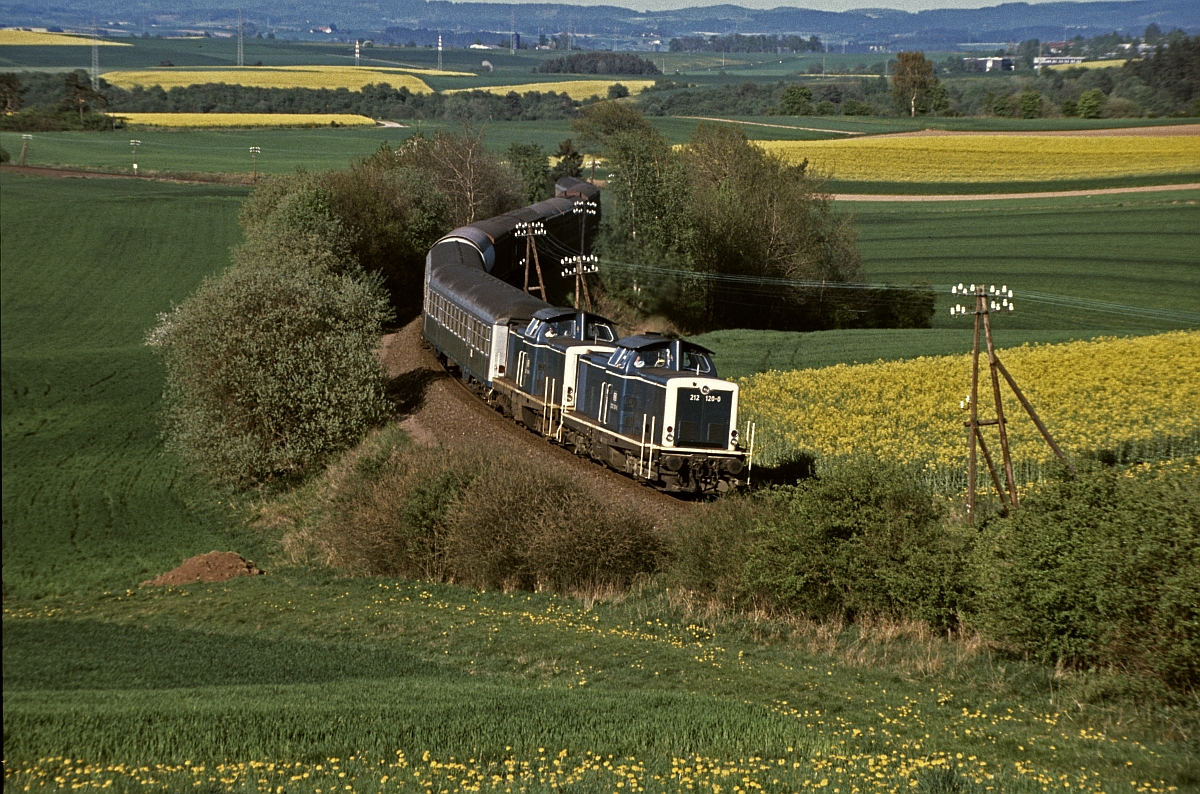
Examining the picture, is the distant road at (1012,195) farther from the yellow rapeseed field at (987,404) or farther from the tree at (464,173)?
the yellow rapeseed field at (987,404)

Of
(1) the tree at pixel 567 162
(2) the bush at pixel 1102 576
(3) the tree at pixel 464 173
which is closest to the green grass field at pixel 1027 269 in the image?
(3) the tree at pixel 464 173

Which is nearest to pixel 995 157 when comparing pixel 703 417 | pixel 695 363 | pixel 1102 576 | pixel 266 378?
pixel 695 363

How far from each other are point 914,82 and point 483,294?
126 metres

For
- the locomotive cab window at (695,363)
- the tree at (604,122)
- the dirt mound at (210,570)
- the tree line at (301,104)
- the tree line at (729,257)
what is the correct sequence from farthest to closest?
the tree at (604,122)
the tree line at (301,104)
the tree line at (729,257)
the locomotive cab window at (695,363)
the dirt mound at (210,570)

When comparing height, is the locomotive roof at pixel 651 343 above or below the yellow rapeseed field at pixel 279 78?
below

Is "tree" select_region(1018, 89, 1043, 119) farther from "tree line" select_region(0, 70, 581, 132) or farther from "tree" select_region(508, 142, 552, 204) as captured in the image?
"tree line" select_region(0, 70, 581, 132)

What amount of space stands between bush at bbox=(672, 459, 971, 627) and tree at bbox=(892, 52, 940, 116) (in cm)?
13958

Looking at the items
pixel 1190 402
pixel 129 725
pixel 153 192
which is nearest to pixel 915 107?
pixel 153 192

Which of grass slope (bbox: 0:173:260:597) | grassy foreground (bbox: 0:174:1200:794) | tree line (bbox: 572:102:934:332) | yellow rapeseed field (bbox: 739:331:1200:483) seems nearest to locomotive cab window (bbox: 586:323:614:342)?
yellow rapeseed field (bbox: 739:331:1200:483)

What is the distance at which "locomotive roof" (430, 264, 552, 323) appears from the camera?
131 ft

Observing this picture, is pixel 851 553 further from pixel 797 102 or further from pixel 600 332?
pixel 797 102

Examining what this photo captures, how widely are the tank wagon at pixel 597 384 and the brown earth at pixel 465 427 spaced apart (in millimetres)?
465

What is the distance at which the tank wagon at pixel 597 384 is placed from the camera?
31.2m

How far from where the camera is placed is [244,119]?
137 m
